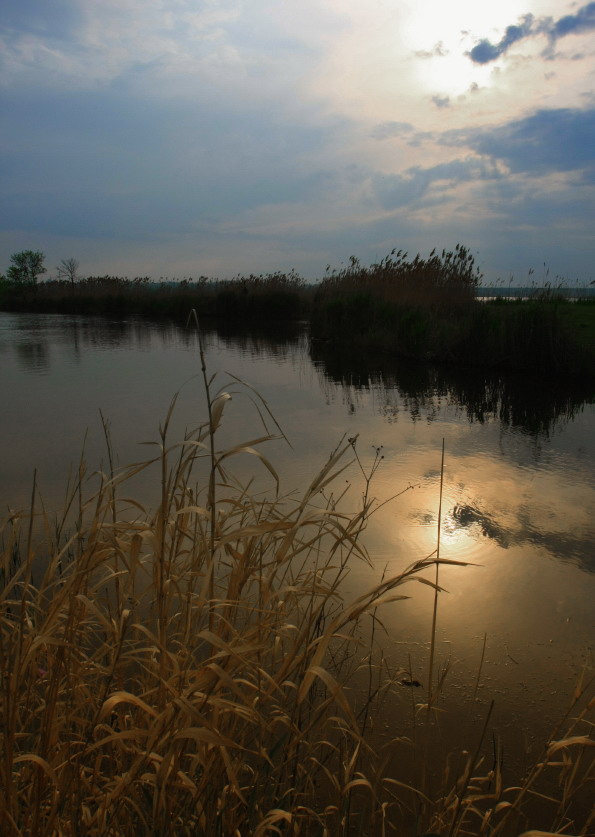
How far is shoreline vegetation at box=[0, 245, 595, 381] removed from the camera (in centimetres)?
764

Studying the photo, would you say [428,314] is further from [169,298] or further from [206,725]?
[169,298]

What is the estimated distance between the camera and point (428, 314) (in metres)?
9.96

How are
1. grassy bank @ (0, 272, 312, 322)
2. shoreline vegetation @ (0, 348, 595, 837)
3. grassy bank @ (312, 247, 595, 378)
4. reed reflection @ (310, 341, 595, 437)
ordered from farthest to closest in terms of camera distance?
grassy bank @ (0, 272, 312, 322), grassy bank @ (312, 247, 595, 378), reed reflection @ (310, 341, 595, 437), shoreline vegetation @ (0, 348, 595, 837)

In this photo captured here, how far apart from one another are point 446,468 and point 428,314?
6.19 meters

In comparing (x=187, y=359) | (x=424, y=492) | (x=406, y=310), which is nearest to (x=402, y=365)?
(x=406, y=310)

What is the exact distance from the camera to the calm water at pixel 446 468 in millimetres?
2092

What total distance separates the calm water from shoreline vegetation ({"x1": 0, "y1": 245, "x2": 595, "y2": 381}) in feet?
1.73

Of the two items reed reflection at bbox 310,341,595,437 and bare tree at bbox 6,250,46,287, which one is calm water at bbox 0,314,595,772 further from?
bare tree at bbox 6,250,46,287

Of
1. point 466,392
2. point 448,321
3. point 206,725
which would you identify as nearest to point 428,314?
point 448,321

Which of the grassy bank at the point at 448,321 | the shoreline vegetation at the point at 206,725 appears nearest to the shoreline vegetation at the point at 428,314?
the grassy bank at the point at 448,321

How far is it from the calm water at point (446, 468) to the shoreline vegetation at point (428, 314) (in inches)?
20.8

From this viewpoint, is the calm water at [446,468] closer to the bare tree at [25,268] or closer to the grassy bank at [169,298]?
the grassy bank at [169,298]

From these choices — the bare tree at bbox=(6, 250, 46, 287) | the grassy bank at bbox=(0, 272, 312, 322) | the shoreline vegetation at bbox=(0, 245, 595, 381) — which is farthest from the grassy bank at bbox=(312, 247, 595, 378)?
the bare tree at bbox=(6, 250, 46, 287)

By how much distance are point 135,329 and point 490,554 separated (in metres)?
15.0
